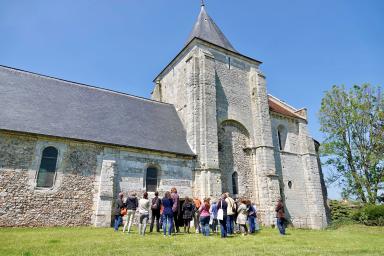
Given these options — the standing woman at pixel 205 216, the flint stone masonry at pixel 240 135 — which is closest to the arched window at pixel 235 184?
the flint stone masonry at pixel 240 135

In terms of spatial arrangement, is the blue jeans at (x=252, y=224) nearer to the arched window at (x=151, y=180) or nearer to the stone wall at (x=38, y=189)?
the arched window at (x=151, y=180)

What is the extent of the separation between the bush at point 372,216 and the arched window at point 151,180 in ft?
40.9

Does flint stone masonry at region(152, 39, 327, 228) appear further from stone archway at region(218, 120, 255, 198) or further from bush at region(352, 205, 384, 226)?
bush at region(352, 205, 384, 226)

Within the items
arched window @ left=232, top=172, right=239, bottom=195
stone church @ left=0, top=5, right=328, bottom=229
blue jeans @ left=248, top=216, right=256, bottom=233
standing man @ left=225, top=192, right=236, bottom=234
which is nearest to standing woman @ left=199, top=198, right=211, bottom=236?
standing man @ left=225, top=192, right=236, bottom=234

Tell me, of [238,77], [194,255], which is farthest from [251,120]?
[194,255]

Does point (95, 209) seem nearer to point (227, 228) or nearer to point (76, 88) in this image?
point (227, 228)

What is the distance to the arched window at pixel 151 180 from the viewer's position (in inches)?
569

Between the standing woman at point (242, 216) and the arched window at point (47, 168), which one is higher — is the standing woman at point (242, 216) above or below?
below

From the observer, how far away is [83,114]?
15016 mm

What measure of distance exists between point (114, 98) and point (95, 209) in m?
7.77

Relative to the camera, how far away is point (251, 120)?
776 inches

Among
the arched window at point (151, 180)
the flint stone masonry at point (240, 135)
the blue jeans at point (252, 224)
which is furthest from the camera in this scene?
the flint stone masonry at point (240, 135)

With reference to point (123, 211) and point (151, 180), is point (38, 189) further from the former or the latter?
point (151, 180)

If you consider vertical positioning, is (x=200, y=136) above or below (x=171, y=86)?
below
